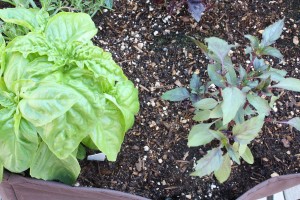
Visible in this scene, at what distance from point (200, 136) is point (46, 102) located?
0.37 m

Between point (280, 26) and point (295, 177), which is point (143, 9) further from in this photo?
point (295, 177)

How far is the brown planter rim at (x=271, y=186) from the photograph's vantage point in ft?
3.83

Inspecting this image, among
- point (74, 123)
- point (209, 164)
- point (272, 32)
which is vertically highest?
point (272, 32)

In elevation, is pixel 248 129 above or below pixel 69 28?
below

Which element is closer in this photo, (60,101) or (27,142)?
(60,101)

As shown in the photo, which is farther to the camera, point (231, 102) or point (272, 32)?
point (272, 32)

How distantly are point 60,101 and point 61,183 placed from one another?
0.31 m

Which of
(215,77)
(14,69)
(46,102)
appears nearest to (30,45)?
(14,69)

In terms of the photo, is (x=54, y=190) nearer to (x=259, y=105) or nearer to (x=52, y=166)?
(x=52, y=166)

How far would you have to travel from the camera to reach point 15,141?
987 millimetres

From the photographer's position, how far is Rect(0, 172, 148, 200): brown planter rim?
1121 millimetres

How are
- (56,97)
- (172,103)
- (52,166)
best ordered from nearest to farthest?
(56,97) < (52,166) < (172,103)

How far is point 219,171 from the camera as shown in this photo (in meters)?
1.14

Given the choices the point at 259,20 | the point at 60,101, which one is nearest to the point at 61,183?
the point at 60,101
